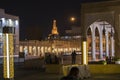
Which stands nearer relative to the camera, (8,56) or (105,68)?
(8,56)

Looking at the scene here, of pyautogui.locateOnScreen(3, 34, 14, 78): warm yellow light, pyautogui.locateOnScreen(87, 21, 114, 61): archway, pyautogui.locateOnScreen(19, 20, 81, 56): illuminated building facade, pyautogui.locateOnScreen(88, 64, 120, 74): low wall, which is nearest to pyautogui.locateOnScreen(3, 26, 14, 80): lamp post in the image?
pyautogui.locateOnScreen(3, 34, 14, 78): warm yellow light

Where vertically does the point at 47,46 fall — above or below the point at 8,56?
above

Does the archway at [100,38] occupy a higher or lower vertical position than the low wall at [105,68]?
higher

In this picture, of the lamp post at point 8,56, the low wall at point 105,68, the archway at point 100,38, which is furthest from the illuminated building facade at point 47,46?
the lamp post at point 8,56

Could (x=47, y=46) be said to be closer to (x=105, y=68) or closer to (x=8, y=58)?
(x=105, y=68)

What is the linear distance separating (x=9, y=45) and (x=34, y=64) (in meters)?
30.5

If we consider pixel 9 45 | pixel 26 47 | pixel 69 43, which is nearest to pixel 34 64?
pixel 9 45

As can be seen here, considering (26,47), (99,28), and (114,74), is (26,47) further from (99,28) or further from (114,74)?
(114,74)

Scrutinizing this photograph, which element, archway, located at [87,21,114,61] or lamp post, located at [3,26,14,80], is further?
archway, located at [87,21,114,61]

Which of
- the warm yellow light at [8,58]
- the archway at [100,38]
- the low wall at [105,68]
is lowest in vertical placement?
the low wall at [105,68]

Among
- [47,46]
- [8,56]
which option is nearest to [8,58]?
[8,56]

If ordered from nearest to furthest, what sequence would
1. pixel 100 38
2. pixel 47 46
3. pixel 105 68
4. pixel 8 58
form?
1. pixel 8 58
2. pixel 105 68
3. pixel 100 38
4. pixel 47 46

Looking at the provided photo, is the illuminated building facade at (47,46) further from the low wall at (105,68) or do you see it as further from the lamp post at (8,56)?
the lamp post at (8,56)

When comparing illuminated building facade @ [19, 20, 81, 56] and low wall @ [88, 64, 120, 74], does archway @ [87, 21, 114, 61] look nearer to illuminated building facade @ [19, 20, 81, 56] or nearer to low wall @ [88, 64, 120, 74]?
low wall @ [88, 64, 120, 74]
